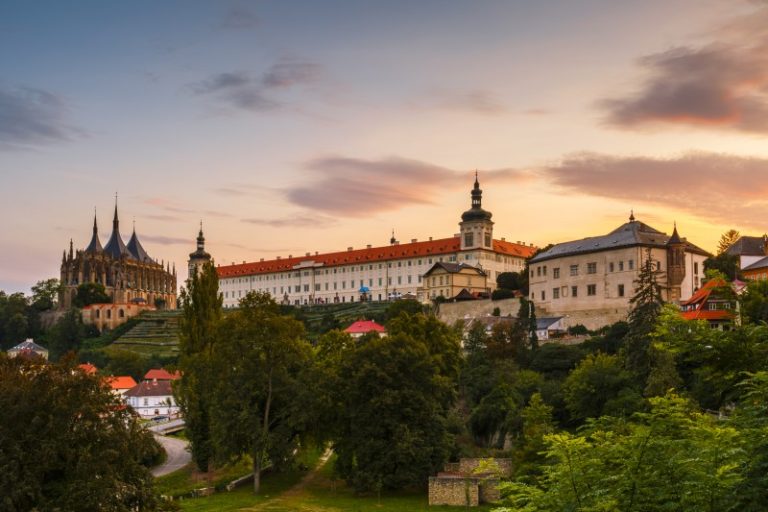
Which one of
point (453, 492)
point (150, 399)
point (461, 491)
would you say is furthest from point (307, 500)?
point (150, 399)

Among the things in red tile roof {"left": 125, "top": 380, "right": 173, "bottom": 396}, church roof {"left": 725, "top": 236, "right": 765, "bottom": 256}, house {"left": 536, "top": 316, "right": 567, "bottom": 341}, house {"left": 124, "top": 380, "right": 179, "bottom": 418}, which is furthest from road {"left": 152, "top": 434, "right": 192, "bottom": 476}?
church roof {"left": 725, "top": 236, "right": 765, "bottom": 256}

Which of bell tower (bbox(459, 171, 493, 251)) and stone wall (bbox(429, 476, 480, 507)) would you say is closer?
stone wall (bbox(429, 476, 480, 507))

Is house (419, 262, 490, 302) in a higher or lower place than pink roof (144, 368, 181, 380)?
higher

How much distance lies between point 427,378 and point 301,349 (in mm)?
5616

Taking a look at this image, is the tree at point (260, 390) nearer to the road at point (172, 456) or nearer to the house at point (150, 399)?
the road at point (172, 456)

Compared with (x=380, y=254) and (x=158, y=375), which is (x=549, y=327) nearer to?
(x=158, y=375)

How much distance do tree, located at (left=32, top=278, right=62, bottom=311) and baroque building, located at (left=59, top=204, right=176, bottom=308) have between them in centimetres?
123

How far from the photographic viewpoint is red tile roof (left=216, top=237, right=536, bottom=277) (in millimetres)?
120625

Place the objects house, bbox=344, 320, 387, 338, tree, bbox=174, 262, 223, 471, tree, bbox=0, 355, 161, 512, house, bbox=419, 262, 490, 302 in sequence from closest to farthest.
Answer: tree, bbox=0, 355, 161, 512 < tree, bbox=174, 262, 223, 471 < house, bbox=344, 320, 387, 338 < house, bbox=419, 262, 490, 302

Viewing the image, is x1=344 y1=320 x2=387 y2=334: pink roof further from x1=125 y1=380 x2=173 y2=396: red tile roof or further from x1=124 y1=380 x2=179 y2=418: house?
x1=124 y1=380 x2=179 y2=418: house

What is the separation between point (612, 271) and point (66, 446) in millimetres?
55009

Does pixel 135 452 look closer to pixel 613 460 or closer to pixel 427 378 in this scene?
pixel 427 378

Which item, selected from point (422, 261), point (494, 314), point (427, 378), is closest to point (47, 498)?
point (427, 378)

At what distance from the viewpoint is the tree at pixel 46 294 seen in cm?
14300
